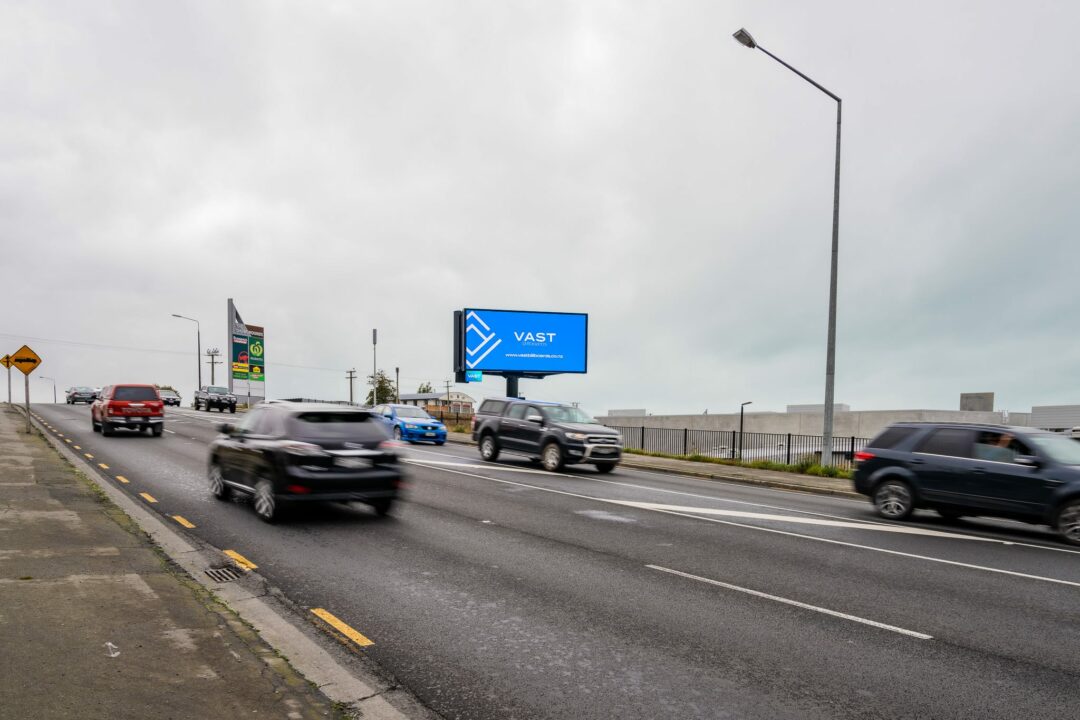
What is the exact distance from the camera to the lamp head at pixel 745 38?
1738cm

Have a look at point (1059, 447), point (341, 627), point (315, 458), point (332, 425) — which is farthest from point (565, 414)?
point (341, 627)

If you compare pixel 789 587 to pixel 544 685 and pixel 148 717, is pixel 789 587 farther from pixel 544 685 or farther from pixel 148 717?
pixel 148 717

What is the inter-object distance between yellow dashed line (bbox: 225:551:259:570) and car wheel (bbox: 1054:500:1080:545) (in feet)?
36.0

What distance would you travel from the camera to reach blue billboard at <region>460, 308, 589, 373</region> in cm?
4009

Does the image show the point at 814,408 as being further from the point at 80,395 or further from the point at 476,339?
the point at 80,395

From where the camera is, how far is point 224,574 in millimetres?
7316

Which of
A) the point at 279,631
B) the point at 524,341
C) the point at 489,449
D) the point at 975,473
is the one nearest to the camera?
the point at 279,631

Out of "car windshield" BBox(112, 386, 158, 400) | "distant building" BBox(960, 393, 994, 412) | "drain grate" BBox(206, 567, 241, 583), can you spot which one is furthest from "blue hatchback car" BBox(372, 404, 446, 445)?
"distant building" BBox(960, 393, 994, 412)

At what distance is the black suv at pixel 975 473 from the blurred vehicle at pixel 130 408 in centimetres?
2361

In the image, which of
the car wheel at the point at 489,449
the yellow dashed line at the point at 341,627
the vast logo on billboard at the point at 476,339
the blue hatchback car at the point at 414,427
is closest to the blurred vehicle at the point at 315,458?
the yellow dashed line at the point at 341,627

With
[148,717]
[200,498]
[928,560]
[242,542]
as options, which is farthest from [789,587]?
[200,498]

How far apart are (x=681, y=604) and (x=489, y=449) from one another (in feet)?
48.9

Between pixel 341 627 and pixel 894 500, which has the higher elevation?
pixel 341 627

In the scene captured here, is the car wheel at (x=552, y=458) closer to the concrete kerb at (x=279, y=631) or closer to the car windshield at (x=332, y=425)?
the car windshield at (x=332, y=425)
